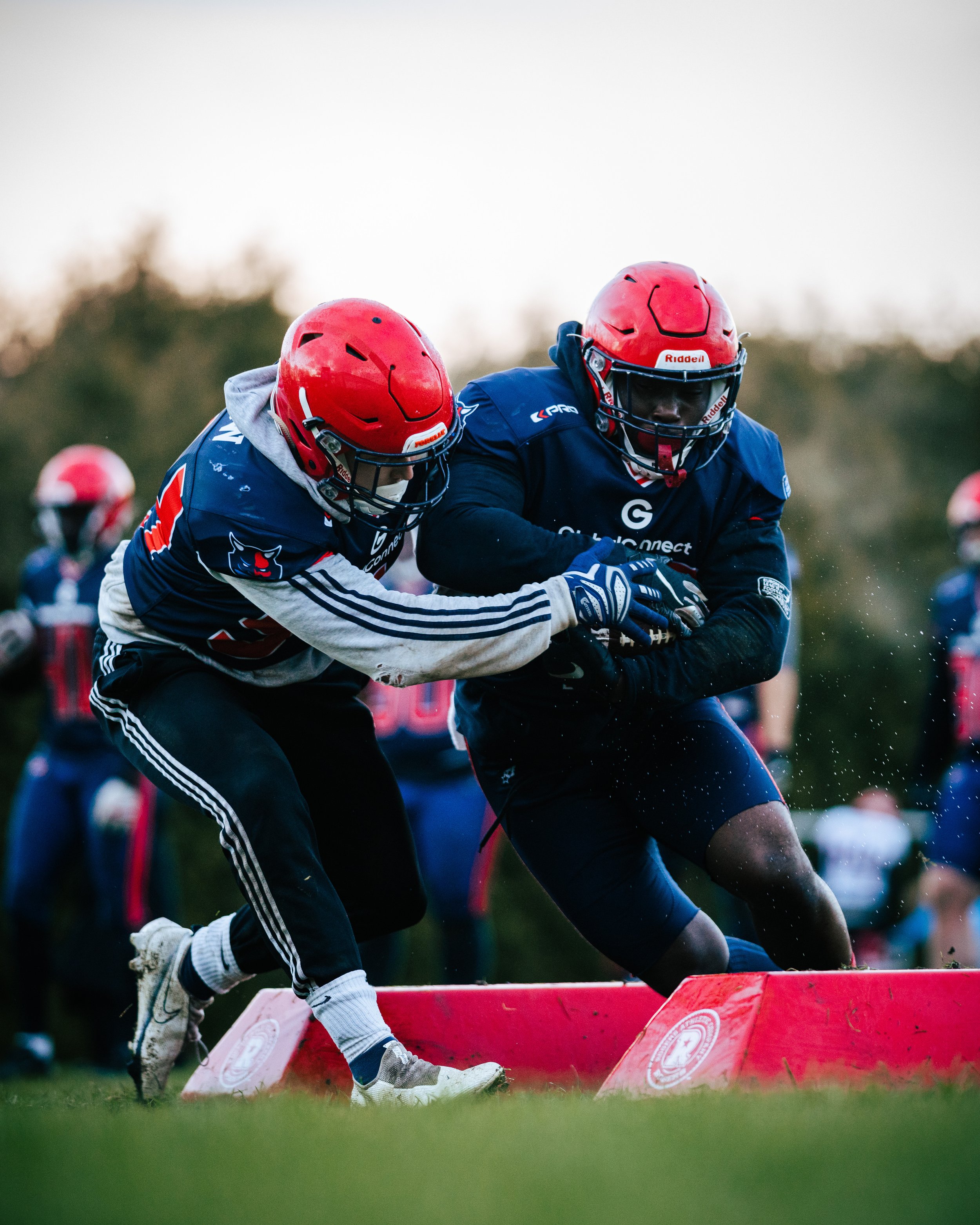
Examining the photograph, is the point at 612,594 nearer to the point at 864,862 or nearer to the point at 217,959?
the point at 217,959

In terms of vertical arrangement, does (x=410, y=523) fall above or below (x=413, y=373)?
below

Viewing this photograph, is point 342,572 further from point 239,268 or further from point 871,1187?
point 239,268

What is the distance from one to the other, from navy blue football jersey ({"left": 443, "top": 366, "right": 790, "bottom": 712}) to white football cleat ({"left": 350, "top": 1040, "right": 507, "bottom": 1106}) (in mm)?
1052

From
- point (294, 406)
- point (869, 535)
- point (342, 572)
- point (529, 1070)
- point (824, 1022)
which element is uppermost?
point (294, 406)

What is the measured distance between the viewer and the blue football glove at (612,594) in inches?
135

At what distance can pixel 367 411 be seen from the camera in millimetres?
3520

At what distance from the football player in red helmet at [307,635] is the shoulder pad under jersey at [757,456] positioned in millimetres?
511

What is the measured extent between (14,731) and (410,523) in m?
8.90

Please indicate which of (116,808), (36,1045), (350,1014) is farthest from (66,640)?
(350,1014)

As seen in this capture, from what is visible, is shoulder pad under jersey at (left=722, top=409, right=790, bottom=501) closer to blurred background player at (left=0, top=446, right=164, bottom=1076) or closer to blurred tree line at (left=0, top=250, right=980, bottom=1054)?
blurred background player at (left=0, top=446, right=164, bottom=1076)

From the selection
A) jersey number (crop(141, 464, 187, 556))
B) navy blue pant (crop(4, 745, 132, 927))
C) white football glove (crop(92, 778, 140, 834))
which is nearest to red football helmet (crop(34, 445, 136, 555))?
navy blue pant (crop(4, 745, 132, 927))

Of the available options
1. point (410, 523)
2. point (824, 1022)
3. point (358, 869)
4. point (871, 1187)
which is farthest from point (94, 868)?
point (871, 1187)

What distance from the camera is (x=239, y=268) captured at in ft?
67.6

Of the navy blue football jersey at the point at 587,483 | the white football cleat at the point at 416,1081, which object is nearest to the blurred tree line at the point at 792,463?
the white football cleat at the point at 416,1081
